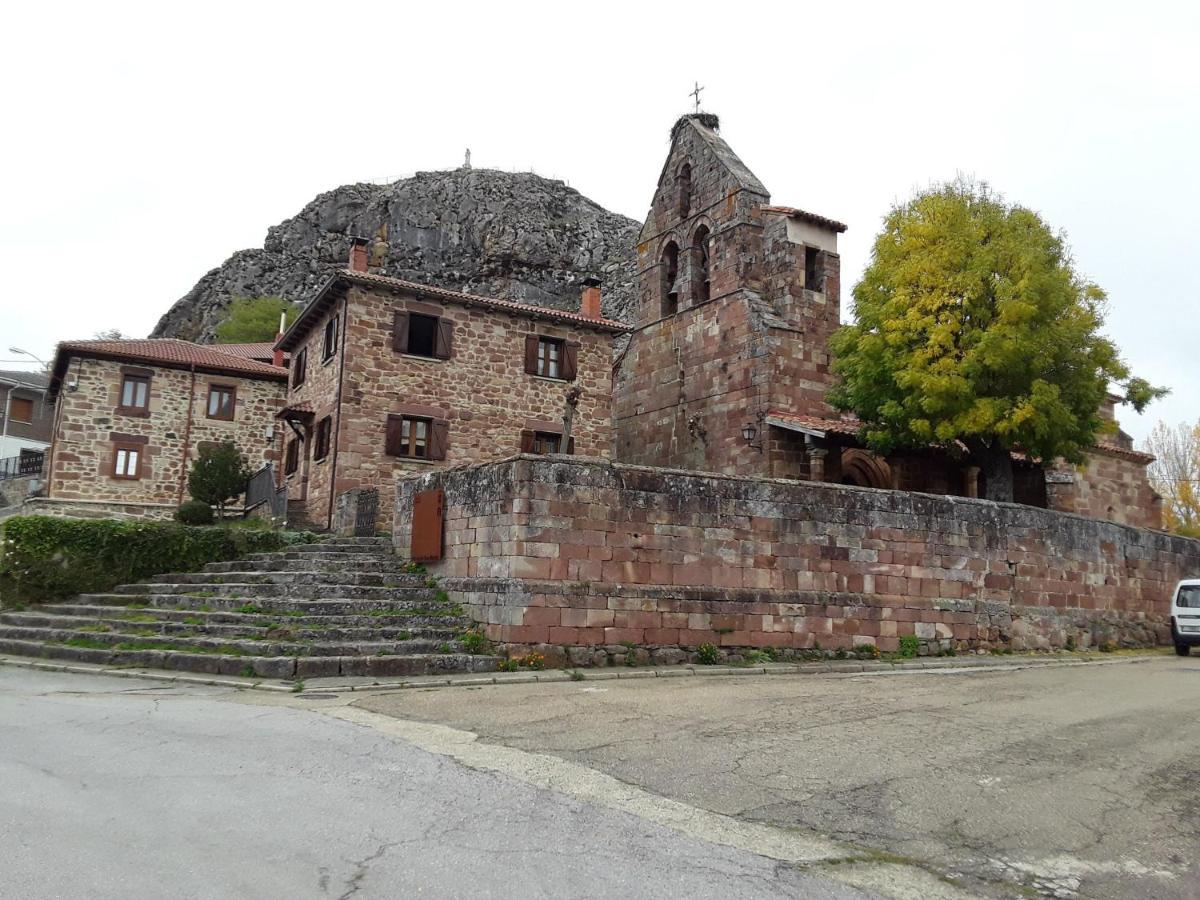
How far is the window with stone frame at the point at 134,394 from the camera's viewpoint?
2867cm

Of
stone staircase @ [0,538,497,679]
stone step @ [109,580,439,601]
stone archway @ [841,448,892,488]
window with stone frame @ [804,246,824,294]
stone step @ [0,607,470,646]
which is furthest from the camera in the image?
window with stone frame @ [804,246,824,294]

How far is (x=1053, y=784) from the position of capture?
650cm

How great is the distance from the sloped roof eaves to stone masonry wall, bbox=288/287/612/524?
19 centimetres

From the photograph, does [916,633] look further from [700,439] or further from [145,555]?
[145,555]

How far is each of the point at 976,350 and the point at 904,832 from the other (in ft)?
49.7

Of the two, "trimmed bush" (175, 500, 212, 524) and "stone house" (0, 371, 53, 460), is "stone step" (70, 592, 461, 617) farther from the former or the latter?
"stone house" (0, 371, 53, 460)

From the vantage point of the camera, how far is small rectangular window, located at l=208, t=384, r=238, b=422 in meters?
29.9

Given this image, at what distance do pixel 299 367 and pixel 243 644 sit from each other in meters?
16.2

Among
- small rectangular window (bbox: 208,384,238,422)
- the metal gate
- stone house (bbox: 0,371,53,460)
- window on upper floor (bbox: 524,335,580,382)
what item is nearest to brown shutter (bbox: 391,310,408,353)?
window on upper floor (bbox: 524,335,580,382)

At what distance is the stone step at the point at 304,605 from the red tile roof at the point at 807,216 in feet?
47.5

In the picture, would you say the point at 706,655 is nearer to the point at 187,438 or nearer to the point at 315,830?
the point at 315,830

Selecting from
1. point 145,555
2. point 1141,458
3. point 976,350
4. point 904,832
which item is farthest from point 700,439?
point 904,832

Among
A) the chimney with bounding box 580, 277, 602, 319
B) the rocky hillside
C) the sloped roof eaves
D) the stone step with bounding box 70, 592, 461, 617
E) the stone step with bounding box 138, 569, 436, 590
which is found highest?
the rocky hillside

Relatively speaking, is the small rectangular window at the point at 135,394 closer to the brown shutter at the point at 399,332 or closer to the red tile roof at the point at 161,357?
the red tile roof at the point at 161,357
